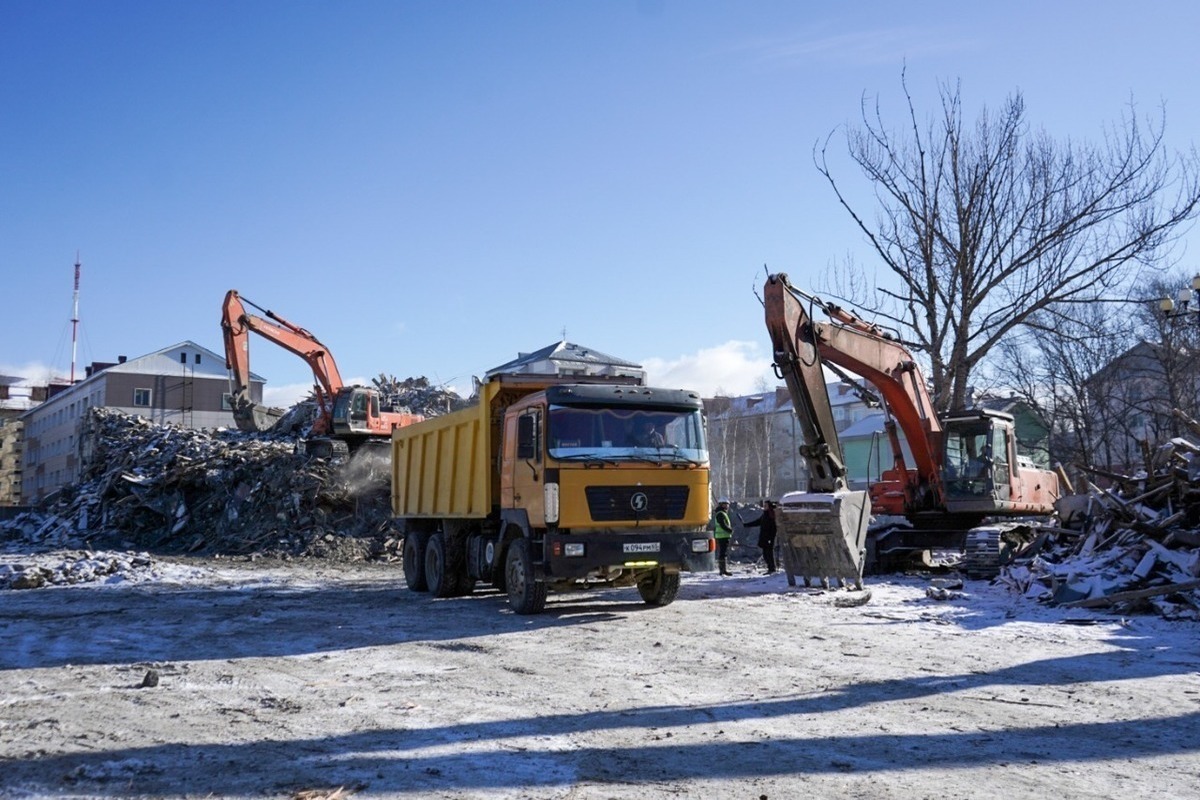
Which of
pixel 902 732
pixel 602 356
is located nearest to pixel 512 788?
pixel 902 732

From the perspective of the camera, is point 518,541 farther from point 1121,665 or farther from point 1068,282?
point 1068,282

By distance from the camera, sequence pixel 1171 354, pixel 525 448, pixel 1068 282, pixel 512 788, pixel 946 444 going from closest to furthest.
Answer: pixel 512 788
pixel 525 448
pixel 946 444
pixel 1068 282
pixel 1171 354

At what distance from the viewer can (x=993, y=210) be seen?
2402 centimetres

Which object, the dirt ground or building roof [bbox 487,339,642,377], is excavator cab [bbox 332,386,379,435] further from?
building roof [bbox 487,339,642,377]

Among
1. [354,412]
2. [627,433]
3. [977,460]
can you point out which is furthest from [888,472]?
[354,412]

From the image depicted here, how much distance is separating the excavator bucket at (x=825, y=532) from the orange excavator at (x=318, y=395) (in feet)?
47.7

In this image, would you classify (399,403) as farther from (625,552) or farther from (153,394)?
(153,394)

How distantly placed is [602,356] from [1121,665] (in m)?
55.3

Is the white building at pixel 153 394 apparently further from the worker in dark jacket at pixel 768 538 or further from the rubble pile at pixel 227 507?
the worker in dark jacket at pixel 768 538

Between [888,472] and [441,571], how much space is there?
8.82m

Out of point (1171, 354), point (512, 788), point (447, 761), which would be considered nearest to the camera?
point (512, 788)

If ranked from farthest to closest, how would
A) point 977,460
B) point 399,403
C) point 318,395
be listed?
point 399,403, point 318,395, point 977,460

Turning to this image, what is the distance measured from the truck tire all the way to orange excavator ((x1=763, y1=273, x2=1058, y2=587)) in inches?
204

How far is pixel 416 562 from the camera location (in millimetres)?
16828
